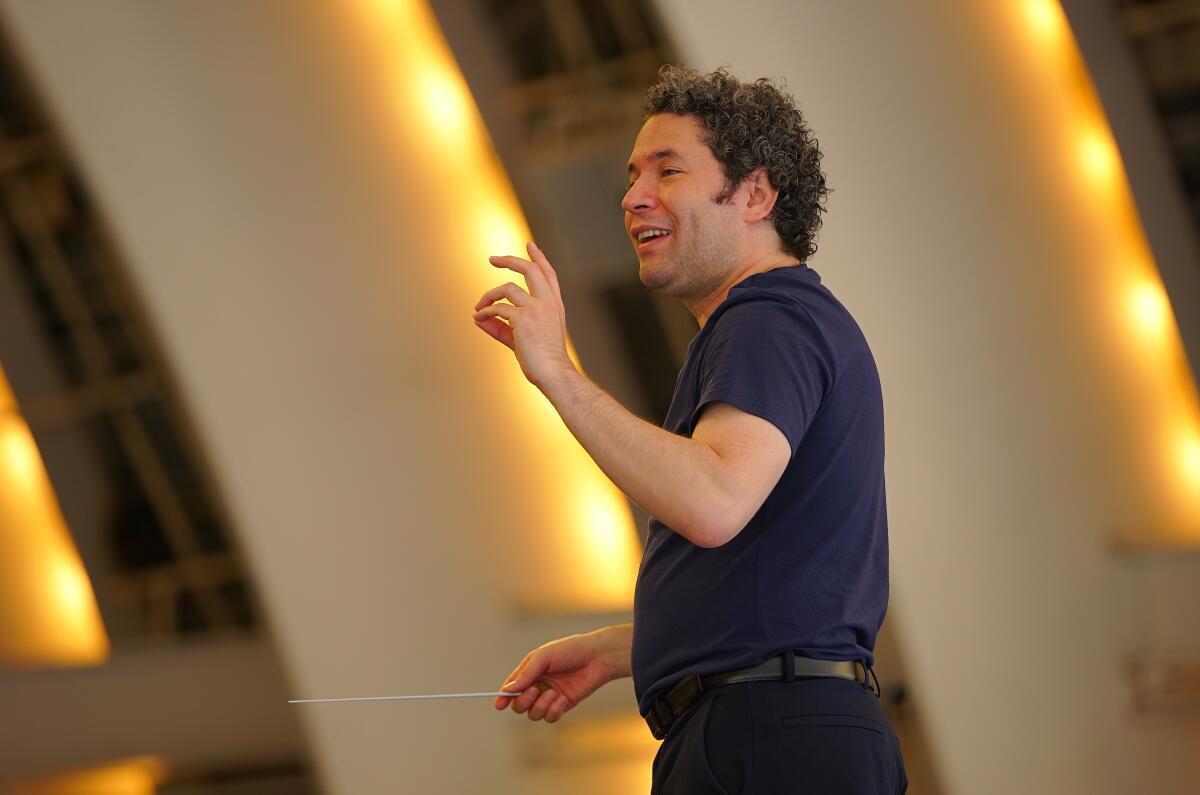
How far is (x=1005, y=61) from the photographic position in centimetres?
573

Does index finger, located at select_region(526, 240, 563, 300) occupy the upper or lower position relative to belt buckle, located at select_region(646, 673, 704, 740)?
upper

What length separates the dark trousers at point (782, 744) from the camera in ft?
5.81

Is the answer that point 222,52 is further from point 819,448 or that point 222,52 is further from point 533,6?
point 819,448

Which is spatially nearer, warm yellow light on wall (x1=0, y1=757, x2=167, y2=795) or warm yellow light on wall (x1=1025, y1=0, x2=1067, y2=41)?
warm yellow light on wall (x1=0, y1=757, x2=167, y2=795)

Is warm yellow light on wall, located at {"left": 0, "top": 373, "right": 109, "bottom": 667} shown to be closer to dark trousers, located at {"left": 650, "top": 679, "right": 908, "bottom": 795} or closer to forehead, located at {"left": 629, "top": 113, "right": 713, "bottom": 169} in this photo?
forehead, located at {"left": 629, "top": 113, "right": 713, "bottom": 169}

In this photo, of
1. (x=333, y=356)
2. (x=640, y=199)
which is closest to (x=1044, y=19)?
(x=333, y=356)

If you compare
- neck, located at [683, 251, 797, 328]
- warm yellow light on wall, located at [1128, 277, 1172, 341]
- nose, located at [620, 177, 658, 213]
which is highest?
nose, located at [620, 177, 658, 213]

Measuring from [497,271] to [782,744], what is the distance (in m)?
4.31

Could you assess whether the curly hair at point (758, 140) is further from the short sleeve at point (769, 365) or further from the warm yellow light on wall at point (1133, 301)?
the warm yellow light on wall at point (1133, 301)

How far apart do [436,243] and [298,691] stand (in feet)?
7.02

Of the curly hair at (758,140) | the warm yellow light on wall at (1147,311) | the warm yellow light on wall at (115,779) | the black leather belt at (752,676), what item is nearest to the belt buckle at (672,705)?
the black leather belt at (752,676)

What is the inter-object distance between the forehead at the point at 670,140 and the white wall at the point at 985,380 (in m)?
2.99

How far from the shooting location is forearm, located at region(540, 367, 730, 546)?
1.64 meters

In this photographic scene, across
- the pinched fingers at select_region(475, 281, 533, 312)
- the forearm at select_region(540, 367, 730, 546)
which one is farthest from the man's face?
the forearm at select_region(540, 367, 730, 546)
